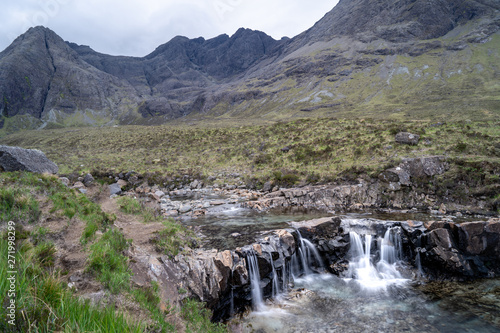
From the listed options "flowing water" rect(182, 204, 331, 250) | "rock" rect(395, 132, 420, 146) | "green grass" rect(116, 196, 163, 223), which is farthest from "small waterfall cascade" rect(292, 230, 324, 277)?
"rock" rect(395, 132, 420, 146)

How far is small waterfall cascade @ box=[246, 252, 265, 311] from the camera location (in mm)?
11169

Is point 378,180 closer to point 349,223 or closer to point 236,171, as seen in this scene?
point 349,223

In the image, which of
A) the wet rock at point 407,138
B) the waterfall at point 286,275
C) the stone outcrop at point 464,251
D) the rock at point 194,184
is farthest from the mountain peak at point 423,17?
the waterfall at point 286,275

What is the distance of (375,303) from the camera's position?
36.8 ft

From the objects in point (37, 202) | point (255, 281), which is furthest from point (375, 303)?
point (37, 202)

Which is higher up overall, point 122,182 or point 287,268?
point 122,182

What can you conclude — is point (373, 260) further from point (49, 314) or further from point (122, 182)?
point (122, 182)

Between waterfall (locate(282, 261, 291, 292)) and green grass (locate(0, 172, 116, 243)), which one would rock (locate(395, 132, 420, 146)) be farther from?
green grass (locate(0, 172, 116, 243))

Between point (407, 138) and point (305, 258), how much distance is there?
2435 cm

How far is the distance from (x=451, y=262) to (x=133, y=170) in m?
38.8

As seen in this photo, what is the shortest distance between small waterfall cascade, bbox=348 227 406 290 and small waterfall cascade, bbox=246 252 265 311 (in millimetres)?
5950

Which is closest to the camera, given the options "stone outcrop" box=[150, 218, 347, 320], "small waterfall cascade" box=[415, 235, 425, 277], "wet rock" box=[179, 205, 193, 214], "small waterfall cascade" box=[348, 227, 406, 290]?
"stone outcrop" box=[150, 218, 347, 320]

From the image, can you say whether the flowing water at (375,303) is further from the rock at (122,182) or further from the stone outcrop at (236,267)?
the rock at (122,182)

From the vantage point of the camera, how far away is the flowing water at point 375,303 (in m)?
9.56
